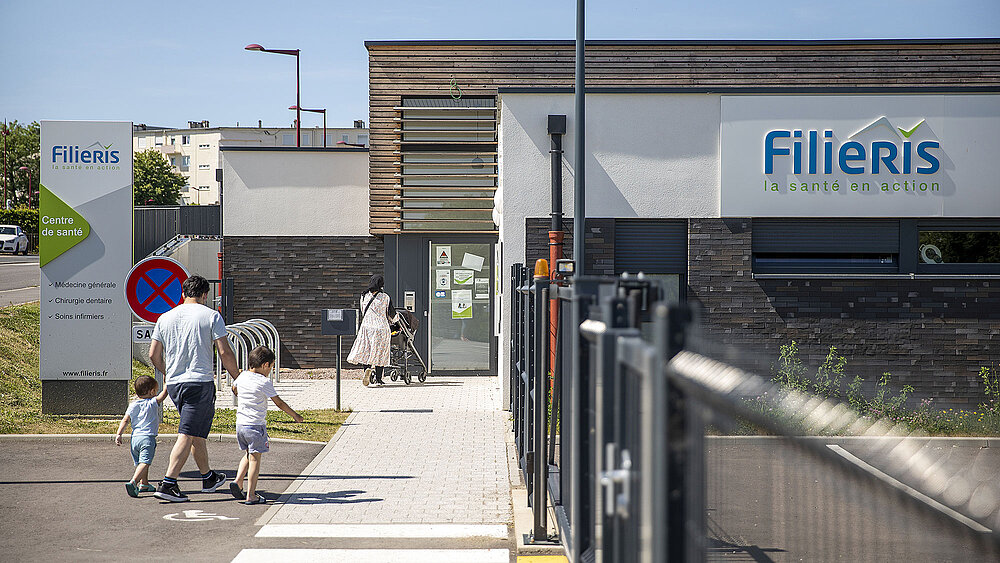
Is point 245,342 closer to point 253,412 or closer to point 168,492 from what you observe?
point 168,492

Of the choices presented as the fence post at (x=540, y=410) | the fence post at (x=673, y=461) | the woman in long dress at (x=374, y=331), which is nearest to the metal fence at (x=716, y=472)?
the fence post at (x=673, y=461)

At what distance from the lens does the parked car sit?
5481 cm

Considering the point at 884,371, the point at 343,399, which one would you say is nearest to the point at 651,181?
the point at 884,371

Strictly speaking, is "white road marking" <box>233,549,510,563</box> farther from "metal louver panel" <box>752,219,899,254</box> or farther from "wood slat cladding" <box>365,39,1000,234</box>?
"wood slat cladding" <box>365,39,1000,234</box>

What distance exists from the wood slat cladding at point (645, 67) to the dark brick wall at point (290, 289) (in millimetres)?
1664

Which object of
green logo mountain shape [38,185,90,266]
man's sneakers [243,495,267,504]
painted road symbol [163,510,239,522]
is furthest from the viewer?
green logo mountain shape [38,185,90,266]

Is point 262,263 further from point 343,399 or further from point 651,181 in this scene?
point 651,181

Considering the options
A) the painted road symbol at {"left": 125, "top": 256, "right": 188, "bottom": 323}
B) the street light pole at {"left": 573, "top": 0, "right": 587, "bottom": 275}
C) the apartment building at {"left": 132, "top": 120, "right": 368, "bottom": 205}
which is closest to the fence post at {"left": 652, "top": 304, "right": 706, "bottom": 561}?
the painted road symbol at {"left": 125, "top": 256, "right": 188, "bottom": 323}

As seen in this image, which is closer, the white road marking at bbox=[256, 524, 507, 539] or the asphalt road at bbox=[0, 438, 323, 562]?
the asphalt road at bbox=[0, 438, 323, 562]

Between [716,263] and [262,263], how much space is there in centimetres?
917

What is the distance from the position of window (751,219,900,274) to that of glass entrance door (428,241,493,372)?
5.73 m

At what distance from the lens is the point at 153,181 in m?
90.8

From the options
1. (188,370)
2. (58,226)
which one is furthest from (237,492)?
(58,226)

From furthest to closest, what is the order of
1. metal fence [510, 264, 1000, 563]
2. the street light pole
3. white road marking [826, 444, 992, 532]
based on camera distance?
the street light pole, metal fence [510, 264, 1000, 563], white road marking [826, 444, 992, 532]
